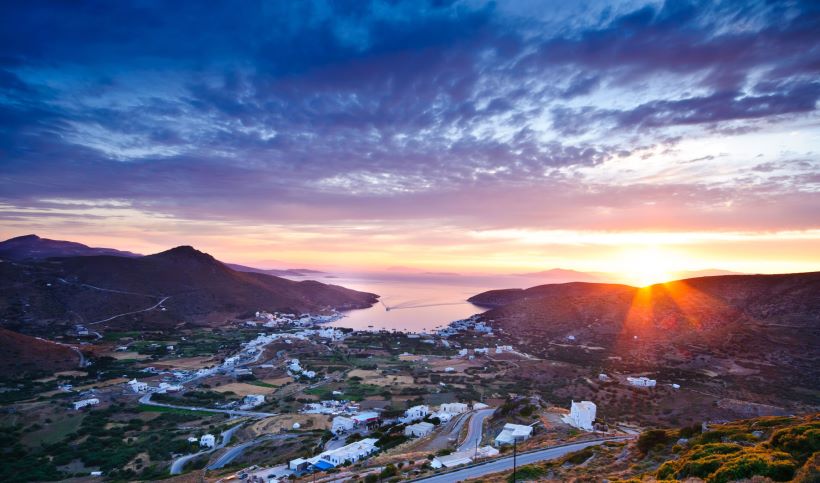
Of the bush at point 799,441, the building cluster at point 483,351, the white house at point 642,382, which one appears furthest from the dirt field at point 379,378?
the bush at point 799,441

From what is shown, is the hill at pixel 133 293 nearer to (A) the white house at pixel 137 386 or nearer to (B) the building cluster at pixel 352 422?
(A) the white house at pixel 137 386

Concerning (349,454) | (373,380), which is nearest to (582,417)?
(349,454)

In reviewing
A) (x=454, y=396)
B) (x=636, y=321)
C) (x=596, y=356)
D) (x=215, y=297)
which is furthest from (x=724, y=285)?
(x=215, y=297)

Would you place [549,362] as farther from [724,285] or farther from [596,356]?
[724,285]

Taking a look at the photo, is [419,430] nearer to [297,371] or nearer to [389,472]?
[389,472]

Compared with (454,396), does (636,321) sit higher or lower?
higher
